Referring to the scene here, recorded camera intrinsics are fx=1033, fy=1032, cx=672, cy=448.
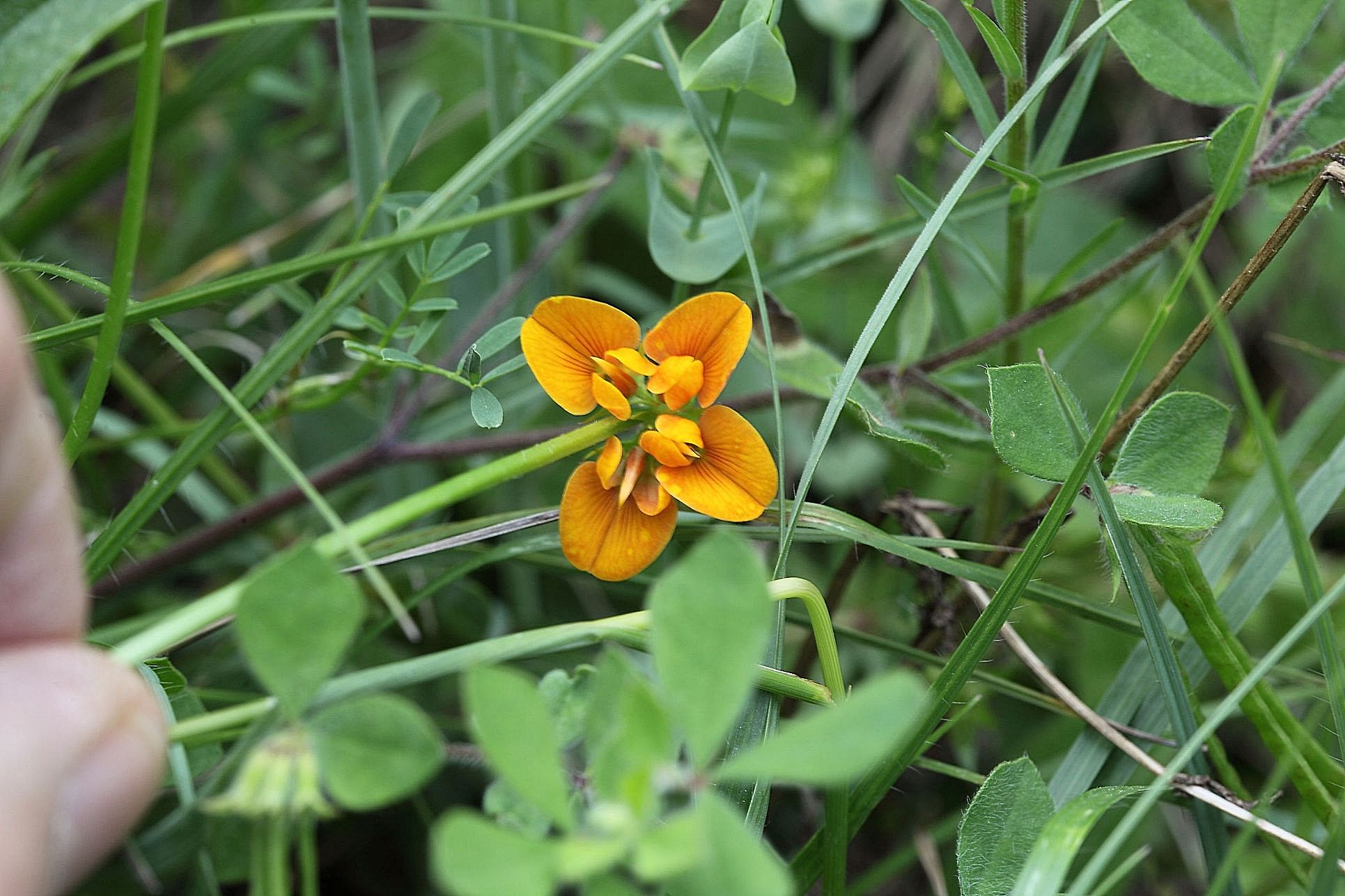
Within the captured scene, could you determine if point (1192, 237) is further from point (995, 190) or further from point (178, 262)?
point (178, 262)

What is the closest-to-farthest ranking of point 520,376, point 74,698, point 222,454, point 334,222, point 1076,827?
point 74,698 → point 1076,827 → point 520,376 → point 222,454 → point 334,222

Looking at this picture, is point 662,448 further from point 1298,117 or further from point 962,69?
point 1298,117

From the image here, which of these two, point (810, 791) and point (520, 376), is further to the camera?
point (520, 376)

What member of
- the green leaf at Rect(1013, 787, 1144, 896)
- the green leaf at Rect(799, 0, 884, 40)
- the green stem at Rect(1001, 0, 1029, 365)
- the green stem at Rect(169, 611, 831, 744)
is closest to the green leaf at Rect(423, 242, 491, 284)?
the green stem at Rect(169, 611, 831, 744)

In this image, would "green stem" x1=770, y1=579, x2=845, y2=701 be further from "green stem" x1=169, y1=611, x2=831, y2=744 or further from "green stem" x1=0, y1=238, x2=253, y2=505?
"green stem" x1=0, y1=238, x2=253, y2=505

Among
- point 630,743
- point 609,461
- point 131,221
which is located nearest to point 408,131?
point 131,221

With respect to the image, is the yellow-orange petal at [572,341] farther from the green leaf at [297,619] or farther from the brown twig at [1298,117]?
the brown twig at [1298,117]

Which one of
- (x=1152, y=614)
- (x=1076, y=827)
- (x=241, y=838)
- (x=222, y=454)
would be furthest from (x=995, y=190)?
(x=222, y=454)
